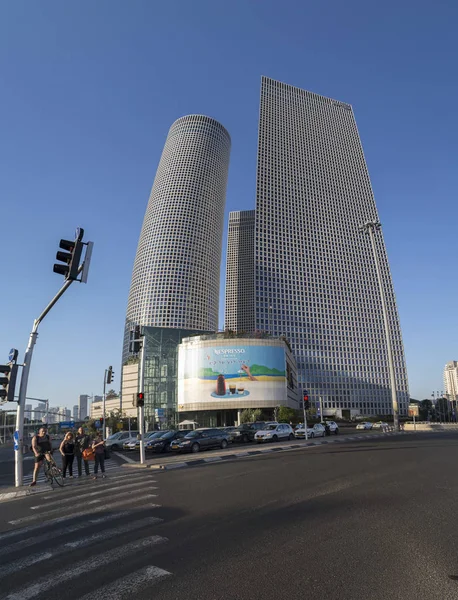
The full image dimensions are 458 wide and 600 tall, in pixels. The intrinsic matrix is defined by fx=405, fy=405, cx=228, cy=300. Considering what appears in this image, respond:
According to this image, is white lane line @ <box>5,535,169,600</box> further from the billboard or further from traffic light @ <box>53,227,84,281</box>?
the billboard

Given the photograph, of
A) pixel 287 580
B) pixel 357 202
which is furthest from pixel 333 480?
pixel 357 202

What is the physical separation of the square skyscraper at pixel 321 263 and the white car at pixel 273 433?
415 ft

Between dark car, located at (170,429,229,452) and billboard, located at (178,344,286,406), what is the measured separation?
177 feet

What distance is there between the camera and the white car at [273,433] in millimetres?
33875

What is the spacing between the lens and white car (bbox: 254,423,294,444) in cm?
3388

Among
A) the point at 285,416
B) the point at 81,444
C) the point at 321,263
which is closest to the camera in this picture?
the point at 81,444

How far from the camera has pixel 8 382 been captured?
1468cm

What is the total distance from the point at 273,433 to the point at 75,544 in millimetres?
29534

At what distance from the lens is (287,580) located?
177 inches

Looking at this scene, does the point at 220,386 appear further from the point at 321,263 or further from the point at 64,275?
the point at 321,263

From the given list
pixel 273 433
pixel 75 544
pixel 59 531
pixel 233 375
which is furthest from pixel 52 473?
pixel 233 375

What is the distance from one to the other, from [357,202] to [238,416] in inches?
5420

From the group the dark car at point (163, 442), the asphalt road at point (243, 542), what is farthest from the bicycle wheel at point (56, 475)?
the dark car at point (163, 442)

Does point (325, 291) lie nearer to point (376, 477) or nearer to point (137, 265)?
point (137, 265)
